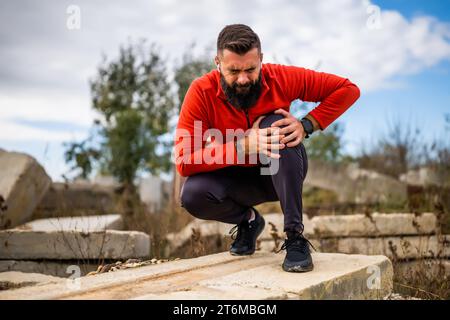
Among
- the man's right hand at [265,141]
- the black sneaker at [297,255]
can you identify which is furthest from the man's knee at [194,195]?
the black sneaker at [297,255]

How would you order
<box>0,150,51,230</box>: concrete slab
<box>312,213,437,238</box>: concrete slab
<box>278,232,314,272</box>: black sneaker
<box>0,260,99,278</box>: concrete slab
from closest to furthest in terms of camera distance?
<box>278,232,314,272</box>: black sneaker → <box>0,260,99,278</box>: concrete slab → <box>312,213,437,238</box>: concrete slab → <box>0,150,51,230</box>: concrete slab

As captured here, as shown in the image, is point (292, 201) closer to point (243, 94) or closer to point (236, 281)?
point (236, 281)

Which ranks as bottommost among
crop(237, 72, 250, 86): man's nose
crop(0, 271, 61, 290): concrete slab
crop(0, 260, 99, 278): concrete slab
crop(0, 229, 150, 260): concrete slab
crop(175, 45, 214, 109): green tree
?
crop(0, 260, 99, 278): concrete slab

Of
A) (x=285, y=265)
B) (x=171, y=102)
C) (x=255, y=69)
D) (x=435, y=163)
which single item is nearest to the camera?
(x=285, y=265)

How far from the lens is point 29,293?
7.93 feet

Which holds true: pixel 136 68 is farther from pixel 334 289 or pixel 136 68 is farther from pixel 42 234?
pixel 334 289

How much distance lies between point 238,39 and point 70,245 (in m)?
2.88

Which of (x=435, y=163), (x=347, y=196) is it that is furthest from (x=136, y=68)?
(x=435, y=163)

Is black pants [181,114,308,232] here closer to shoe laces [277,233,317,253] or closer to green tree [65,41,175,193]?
shoe laces [277,233,317,253]

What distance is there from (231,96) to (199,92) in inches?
9.1

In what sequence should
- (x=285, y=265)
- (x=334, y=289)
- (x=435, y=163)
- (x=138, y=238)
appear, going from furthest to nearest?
1. (x=435, y=163)
2. (x=138, y=238)
3. (x=285, y=265)
4. (x=334, y=289)

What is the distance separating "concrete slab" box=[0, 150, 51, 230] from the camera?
5.66 meters

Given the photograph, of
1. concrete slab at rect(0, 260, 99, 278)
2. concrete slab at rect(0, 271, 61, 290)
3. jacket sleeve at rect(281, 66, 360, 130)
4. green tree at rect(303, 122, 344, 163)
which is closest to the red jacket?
jacket sleeve at rect(281, 66, 360, 130)

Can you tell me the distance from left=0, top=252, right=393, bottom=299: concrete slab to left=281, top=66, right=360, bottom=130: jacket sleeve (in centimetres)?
94
